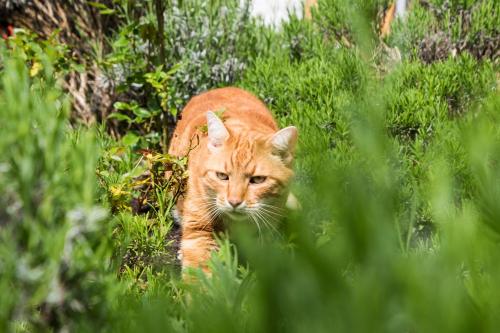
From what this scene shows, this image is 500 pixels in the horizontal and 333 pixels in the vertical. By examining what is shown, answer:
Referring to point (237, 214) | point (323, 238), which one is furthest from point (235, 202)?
point (323, 238)

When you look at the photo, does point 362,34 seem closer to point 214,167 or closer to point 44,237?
point 44,237

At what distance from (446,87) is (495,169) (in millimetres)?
3821

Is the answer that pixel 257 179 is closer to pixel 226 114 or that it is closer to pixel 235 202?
pixel 235 202

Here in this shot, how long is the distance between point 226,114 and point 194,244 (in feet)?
3.35

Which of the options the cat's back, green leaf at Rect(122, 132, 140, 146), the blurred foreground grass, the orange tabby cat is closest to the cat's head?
the orange tabby cat

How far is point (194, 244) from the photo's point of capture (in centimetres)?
366

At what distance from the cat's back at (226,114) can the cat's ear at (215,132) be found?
209 mm

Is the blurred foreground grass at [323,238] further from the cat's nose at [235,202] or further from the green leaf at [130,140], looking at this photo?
the green leaf at [130,140]

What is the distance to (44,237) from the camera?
0.89m

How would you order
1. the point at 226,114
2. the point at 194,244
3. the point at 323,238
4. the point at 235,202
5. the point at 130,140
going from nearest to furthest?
the point at 323,238 < the point at 235,202 < the point at 194,244 < the point at 226,114 < the point at 130,140

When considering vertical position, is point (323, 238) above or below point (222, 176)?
above

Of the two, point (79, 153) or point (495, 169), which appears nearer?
point (495, 169)

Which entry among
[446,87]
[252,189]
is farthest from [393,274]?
[446,87]

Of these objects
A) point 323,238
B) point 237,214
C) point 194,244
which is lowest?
point 194,244
